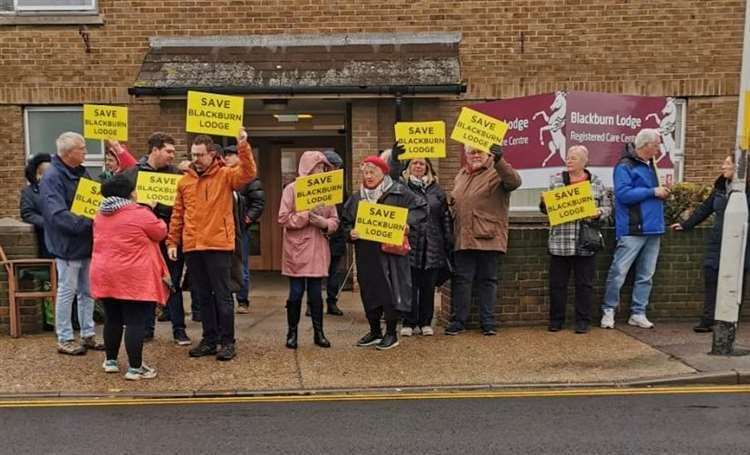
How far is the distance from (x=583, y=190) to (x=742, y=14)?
5539 millimetres

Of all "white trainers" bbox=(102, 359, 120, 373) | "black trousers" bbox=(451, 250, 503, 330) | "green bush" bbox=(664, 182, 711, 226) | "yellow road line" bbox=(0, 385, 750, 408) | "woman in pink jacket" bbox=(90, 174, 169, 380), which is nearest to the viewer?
"yellow road line" bbox=(0, 385, 750, 408)

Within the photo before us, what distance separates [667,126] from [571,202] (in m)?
3.58

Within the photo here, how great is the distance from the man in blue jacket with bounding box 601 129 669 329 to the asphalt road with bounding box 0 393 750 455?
2.08 metres

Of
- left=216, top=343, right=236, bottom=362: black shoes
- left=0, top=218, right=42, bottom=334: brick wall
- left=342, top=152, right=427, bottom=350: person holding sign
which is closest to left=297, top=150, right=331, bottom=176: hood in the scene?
left=342, top=152, right=427, bottom=350: person holding sign

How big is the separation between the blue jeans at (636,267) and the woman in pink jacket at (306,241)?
9.80ft

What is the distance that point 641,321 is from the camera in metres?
7.27

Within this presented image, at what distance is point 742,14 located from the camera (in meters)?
10.1

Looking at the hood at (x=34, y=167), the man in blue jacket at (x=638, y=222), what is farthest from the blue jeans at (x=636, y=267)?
the hood at (x=34, y=167)

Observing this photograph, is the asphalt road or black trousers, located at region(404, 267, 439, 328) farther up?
black trousers, located at region(404, 267, 439, 328)

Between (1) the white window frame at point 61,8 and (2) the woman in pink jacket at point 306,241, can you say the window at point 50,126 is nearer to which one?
(1) the white window frame at point 61,8

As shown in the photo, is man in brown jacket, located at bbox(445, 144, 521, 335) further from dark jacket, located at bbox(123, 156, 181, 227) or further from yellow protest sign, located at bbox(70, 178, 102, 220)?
yellow protest sign, located at bbox(70, 178, 102, 220)

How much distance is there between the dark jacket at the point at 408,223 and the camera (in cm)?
633

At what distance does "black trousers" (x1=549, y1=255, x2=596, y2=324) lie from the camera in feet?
22.9

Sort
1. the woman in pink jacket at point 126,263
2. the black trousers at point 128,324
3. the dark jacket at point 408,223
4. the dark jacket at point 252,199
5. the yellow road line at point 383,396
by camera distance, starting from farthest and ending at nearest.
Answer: the dark jacket at point 252,199 < the dark jacket at point 408,223 < the black trousers at point 128,324 < the woman in pink jacket at point 126,263 < the yellow road line at point 383,396
